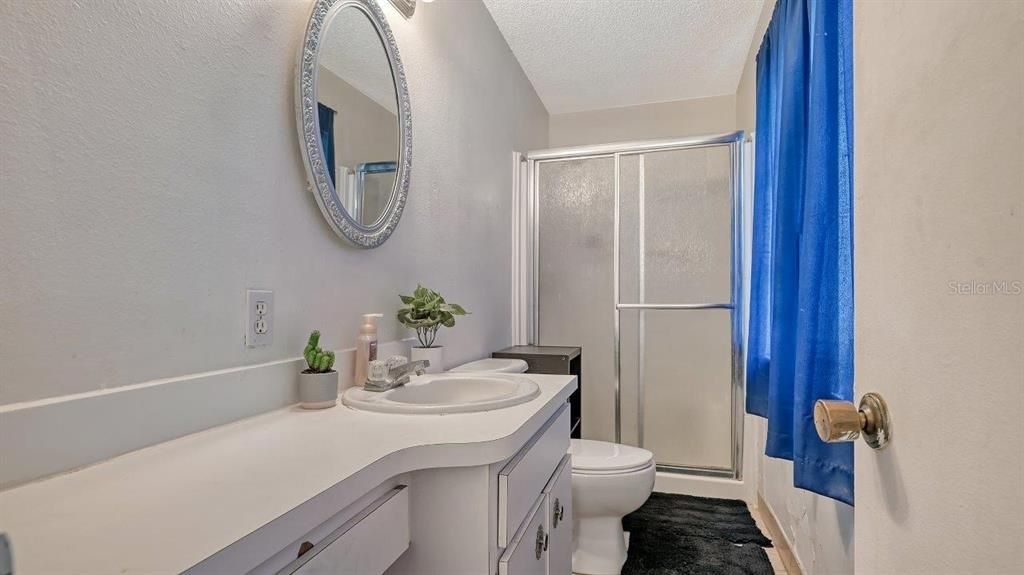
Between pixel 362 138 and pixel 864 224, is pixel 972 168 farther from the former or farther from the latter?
pixel 362 138

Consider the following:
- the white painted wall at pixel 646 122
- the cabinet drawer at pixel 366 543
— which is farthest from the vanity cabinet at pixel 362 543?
the white painted wall at pixel 646 122

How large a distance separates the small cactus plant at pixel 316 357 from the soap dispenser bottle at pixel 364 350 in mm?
170

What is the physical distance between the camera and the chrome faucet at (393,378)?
1.14 m

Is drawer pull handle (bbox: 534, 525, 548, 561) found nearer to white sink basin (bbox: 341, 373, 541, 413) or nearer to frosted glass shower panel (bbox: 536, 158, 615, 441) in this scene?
white sink basin (bbox: 341, 373, 541, 413)

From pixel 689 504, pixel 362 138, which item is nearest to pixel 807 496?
pixel 689 504

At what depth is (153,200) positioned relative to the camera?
2.47ft

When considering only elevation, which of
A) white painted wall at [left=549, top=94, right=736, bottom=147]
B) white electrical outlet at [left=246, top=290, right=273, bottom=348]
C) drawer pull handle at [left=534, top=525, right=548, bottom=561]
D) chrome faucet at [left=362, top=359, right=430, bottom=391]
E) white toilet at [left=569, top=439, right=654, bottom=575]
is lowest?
white toilet at [left=569, top=439, right=654, bottom=575]

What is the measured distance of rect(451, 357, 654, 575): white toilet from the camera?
1832 millimetres

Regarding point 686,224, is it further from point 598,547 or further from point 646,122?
point 598,547

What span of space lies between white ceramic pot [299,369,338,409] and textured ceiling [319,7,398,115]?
0.70 metres

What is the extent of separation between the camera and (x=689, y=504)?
2555mm

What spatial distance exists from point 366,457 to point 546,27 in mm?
2298

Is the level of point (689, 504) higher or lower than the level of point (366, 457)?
lower

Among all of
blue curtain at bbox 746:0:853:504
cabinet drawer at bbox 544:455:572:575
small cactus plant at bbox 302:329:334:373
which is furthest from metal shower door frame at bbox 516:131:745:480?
small cactus plant at bbox 302:329:334:373
